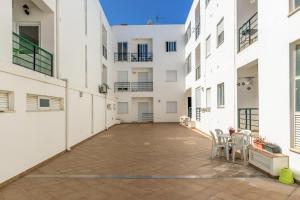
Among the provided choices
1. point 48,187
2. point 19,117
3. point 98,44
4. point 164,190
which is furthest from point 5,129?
point 98,44

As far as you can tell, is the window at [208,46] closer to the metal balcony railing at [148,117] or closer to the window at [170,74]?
the window at [170,74]

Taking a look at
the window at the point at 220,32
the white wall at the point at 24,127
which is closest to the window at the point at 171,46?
the window at the point at 220,32

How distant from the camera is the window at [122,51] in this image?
21.8 meters

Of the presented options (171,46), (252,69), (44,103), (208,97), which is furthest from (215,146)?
(171,46)

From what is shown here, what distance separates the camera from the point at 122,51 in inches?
860

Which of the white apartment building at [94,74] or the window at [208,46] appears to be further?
the window at [208,46]

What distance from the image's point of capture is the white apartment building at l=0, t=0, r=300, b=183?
483 cm

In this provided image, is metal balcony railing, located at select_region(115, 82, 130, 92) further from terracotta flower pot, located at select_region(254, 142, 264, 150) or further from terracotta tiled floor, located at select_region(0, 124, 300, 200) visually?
terracotta flower pot, located at select_region(254, 142, 264, 150)

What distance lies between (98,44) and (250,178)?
1200cm

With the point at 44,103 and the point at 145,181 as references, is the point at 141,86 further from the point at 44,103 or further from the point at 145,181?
the point at 145,181

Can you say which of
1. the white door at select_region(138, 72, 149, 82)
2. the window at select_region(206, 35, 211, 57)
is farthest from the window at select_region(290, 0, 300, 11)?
the white door at select_region(138, 72, 149, 82)

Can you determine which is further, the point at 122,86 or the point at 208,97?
the point at 122,86

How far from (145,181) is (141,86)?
57.1 ft

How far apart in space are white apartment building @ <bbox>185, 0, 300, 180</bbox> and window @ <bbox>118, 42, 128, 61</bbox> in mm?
8057
